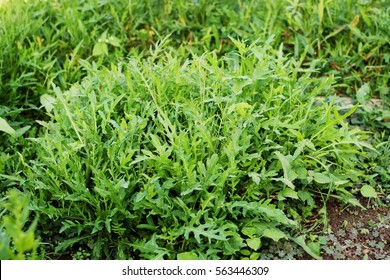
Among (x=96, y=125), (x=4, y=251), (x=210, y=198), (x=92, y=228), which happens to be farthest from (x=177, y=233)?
(x=4, y=251)

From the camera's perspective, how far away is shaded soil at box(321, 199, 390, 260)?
2891mm

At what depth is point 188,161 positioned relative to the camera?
2.83 metres

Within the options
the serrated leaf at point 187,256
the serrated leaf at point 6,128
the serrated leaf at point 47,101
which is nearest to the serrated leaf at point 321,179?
the serrated leaf at point 187,256

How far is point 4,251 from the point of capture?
205cm

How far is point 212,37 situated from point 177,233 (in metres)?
1.87

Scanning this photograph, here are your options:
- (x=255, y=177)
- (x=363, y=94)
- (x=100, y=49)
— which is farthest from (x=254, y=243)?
(x=100, y=49)

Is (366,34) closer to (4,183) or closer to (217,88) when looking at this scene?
(217,88)

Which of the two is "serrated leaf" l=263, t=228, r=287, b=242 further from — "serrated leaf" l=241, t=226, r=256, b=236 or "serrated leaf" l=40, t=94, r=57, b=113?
"serrated leaf" l=40, t=94, r=57, b=113

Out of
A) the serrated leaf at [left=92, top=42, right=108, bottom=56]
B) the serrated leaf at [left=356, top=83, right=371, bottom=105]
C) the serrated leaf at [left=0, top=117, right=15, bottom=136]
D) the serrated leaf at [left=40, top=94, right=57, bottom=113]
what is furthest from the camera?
the serrated leaf at [left=92, top=42, right=108, bottom=56]

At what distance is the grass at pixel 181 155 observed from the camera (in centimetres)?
278

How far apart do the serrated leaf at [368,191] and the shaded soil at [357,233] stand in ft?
0.22

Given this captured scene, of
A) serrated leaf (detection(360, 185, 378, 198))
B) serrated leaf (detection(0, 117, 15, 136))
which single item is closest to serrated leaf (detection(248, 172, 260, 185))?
serrated leaf (detection(360, 185, 378, 198))

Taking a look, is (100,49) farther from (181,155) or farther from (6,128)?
(181,155)

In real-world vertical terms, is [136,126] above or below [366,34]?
above
